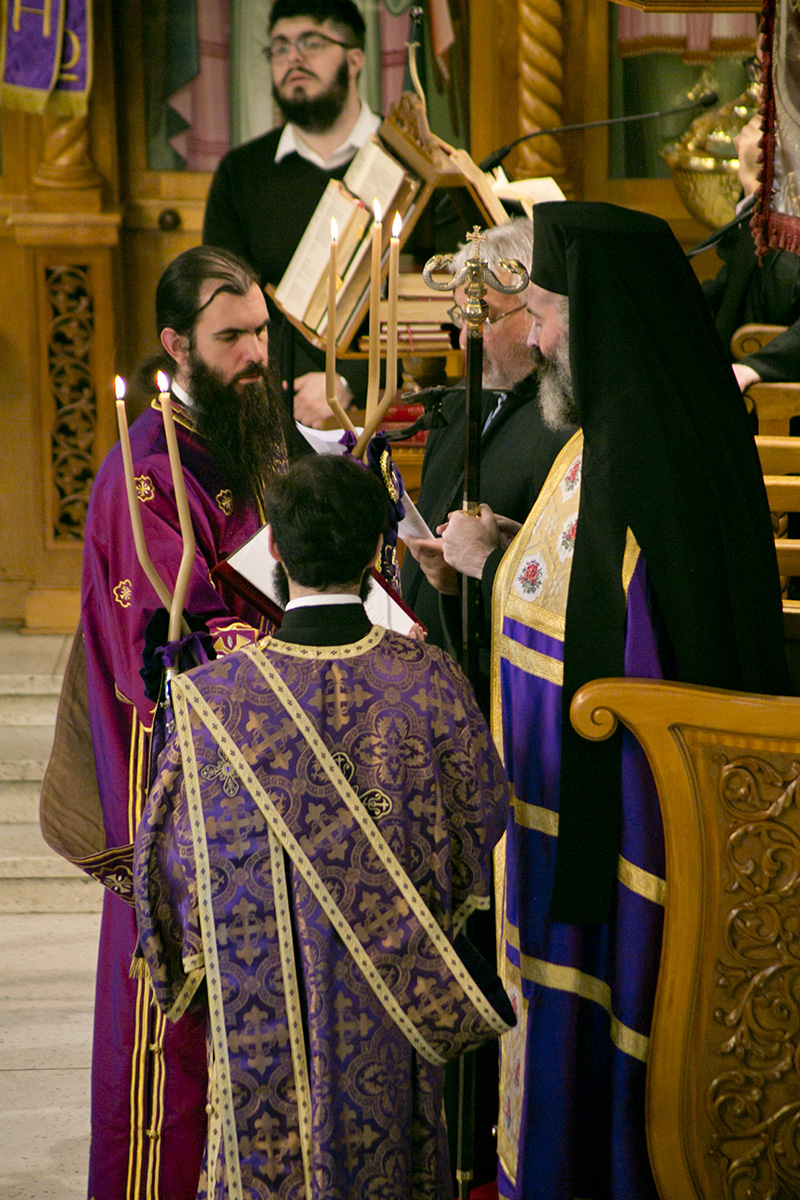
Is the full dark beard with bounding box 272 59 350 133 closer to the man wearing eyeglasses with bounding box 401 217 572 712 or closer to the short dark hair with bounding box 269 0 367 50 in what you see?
the short dark hair with bounding box 269 0 367 50

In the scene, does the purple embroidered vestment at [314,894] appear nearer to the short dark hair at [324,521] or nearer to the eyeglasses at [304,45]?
the short dark hair at [324,521]

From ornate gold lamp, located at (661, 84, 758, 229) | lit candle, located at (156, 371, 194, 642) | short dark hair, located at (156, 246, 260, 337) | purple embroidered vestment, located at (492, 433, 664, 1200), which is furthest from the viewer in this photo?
ornate gold lamp, located at (661, 84, 758, 229)

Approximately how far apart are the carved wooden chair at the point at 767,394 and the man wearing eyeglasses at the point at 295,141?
2.25 meters

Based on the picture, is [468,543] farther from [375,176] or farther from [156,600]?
[375,176]

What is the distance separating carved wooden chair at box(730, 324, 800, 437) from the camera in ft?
11.9

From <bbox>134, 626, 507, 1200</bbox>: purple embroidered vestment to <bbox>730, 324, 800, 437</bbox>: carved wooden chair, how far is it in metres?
2.24

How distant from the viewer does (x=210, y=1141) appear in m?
1.75


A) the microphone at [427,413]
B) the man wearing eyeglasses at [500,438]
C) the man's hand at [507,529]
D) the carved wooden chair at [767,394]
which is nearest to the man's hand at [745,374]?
the carved wooden chair at [767,394]

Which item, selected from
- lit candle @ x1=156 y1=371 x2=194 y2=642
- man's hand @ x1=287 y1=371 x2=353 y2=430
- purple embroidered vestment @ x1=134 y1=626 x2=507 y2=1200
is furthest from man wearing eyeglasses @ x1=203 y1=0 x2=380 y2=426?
purple embroidered vestment @ x1=134 y1=626 x2=507 y2=1200

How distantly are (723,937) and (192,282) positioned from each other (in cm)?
153

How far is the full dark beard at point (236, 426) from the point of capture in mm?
2475

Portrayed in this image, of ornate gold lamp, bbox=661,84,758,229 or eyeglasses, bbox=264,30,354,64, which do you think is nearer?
ornate gold lamp, bbox=661,84,758,229

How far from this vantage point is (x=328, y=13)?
5.68 meters

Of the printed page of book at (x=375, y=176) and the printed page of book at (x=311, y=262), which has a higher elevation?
the printed page of book at (x=375, y=176)
